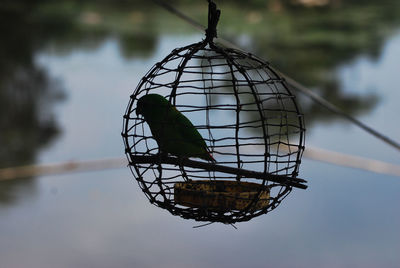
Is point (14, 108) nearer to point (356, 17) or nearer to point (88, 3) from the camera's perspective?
point (88, 3)

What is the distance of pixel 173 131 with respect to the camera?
3.36ft

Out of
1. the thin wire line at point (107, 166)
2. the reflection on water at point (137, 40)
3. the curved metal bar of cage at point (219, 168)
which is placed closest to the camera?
the curved metal bar of cage at point (219, 168)

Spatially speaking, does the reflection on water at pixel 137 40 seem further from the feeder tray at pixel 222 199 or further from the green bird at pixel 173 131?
the feeder tray at pixel 222 199

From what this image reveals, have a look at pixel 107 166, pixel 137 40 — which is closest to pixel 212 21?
pixel 107 166

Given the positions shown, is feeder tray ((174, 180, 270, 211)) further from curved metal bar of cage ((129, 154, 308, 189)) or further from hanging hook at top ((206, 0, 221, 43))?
hanging hook at top ((206, 0, 221, 43))

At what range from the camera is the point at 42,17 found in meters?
4.97

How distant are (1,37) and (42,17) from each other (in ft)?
1.25

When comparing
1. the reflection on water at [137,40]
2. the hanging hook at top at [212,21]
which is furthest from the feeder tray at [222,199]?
the reflection on water at [137,40]

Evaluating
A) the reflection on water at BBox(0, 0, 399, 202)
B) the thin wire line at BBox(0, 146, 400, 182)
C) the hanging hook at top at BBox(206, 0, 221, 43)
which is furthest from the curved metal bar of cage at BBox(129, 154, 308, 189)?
the reflection on water at BBox(0, 0, 399, 202)

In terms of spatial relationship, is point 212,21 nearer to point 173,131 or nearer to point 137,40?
point 173,131

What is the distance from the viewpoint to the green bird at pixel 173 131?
39.1 inches

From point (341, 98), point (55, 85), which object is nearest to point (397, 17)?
point (341, 98)

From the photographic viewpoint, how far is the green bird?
3.26ft

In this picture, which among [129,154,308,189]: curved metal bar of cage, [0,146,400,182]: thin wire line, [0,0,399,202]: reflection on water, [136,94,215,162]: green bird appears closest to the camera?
[129,154,308,189]: curved metal bar of cage
